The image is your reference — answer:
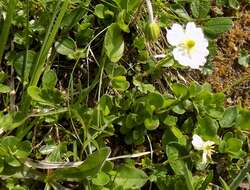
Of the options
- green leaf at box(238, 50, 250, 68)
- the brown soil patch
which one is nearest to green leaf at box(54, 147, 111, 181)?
the brown soil patch

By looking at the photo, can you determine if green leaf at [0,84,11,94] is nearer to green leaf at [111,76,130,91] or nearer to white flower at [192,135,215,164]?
green leaf at [111,76,130,91]

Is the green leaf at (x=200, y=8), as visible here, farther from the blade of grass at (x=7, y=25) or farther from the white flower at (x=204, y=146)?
the blade of grass at (x=7, y=25)

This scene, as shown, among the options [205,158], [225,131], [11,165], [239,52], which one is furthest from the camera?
[239,52]

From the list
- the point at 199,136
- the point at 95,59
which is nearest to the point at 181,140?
the point at 199,136

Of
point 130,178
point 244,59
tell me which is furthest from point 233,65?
point 130,178

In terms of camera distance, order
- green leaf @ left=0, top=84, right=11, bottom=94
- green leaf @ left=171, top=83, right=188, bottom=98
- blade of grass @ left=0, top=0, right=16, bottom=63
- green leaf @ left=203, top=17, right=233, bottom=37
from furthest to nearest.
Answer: green leaf @ left=203, top=17, right=233, bottom=37, green leaf @ left=171, top=83, right=188, bottom=98, green leaf @ left=0, top=84, right=11, bottom=94, blade of grass @ left=0, top=0, right=16, bottom=63

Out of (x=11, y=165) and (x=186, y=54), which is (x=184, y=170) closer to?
(x=186, y=54)
